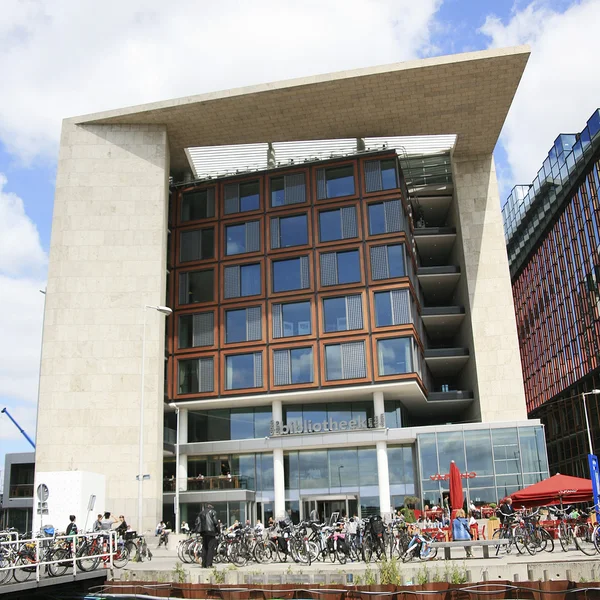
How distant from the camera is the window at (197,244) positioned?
5300cm

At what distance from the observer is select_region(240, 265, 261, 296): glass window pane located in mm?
50812

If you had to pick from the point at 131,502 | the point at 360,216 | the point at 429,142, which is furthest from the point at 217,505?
the point at 429,142

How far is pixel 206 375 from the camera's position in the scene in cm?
5031

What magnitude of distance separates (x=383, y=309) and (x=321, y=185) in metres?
10.2

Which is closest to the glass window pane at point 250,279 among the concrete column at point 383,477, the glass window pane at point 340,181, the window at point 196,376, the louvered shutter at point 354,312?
the window at point 196,376

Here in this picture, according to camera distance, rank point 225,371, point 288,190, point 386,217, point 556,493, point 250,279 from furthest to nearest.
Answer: point 288,190 → point 250,279 → point 225,371 → point 386,217 → point 556,493

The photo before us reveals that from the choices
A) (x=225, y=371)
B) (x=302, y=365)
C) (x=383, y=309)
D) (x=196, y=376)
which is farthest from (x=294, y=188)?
(x=196, y=376)

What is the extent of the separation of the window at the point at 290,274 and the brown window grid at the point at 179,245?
4.84 metres

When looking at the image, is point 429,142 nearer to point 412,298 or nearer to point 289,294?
point 412,298

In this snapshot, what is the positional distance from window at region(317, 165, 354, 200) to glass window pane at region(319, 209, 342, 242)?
4.13ft

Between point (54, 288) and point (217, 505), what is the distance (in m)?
17.8

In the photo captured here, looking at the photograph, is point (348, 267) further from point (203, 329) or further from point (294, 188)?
point (203, 329)

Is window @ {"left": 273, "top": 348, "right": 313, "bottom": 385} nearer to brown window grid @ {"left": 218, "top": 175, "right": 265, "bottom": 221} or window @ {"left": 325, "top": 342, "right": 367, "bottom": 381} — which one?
window @ {"left": 325, "top": 342, "right": 367, "bottom": 381}

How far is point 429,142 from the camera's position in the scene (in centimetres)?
5394
